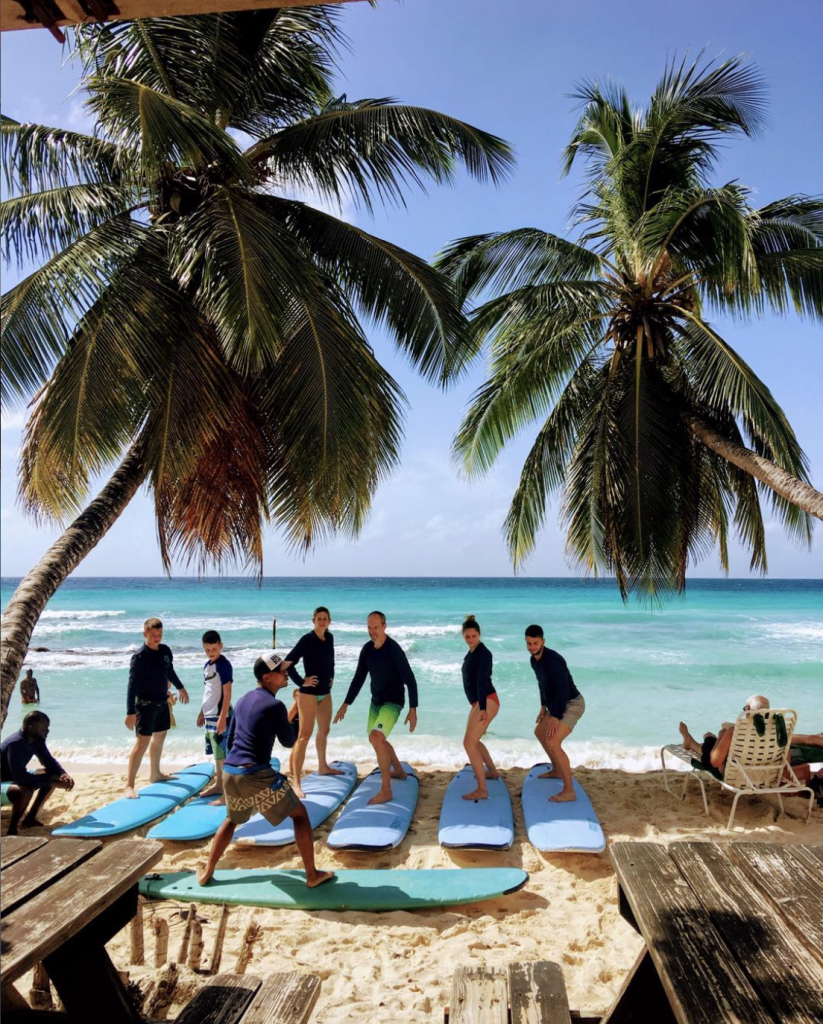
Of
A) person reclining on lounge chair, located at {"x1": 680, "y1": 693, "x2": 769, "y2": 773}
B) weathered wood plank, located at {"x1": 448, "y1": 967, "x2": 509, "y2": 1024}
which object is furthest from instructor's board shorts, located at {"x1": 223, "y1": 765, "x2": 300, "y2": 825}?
person reclining on lounge chair, located at {"x1": 680, "y1": 693, "x2": 769, "y2": 773}

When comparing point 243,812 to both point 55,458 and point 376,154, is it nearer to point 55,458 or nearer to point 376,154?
point 55,458

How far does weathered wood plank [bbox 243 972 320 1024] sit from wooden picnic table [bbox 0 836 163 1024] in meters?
0.70

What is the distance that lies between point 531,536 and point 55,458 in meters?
6.68

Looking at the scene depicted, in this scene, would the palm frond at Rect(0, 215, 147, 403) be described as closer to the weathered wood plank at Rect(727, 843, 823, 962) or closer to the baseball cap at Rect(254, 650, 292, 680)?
the baseball cap at Rect(254, 650, 292, 680)

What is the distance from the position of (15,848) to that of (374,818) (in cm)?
395

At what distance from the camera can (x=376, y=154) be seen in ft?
24.8

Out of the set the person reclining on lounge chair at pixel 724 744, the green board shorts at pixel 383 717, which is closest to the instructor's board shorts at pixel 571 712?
the person reclining on lounge chair at pixel 724 744

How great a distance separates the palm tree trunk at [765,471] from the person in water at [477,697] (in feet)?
11.6

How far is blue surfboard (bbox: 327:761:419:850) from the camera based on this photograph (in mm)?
6004

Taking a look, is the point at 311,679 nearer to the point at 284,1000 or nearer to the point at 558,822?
A: the point at 558,822

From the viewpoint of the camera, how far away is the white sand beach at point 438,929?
406cm

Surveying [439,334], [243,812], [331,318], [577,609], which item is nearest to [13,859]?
[243,812]

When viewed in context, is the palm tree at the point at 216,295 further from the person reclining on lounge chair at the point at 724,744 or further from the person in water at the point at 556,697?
the person reclining on lounge chair at the point at 724,744

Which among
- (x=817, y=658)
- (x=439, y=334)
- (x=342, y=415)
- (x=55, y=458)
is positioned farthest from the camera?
(x=817, y=658)
